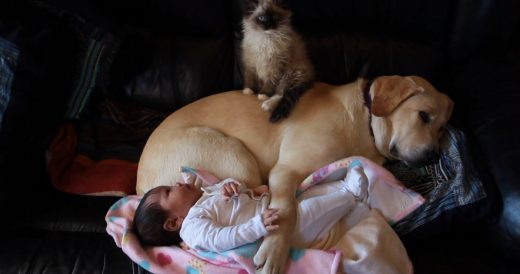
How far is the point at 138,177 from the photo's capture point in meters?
1.65

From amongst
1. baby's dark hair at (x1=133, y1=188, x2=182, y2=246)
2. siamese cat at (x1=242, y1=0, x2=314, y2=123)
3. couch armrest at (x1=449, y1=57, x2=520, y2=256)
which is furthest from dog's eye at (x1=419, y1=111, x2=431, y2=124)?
baby's dark hair at (x1=133, y1=188, x2=182, y2=246)

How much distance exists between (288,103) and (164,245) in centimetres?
72

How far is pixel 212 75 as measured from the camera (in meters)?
1.97

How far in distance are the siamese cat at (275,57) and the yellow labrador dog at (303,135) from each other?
0.06 metres

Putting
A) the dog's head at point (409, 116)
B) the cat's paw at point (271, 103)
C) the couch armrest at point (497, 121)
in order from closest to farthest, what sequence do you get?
1. the couch armrest at point (497, 121)
2. the dog's head at point (409, 116)
3. the cat's paw at point (271, 103)

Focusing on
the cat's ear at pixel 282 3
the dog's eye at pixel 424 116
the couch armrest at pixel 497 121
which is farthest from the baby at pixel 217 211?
the cat's ear at pixel 282 3

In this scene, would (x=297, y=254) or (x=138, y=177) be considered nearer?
(x=297, y=254)

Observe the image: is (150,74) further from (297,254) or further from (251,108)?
(297,254)

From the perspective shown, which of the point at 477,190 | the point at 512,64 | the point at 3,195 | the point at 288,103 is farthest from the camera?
the point at 512,64

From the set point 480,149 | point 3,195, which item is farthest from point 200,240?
point 480,149

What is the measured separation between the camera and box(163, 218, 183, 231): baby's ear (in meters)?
1.39

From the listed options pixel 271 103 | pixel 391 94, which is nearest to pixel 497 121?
pixel 391 94

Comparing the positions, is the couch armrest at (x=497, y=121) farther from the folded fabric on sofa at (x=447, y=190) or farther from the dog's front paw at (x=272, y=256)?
the dog's front paw at (x=272, y=256)

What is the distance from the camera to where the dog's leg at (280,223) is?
1228mm
